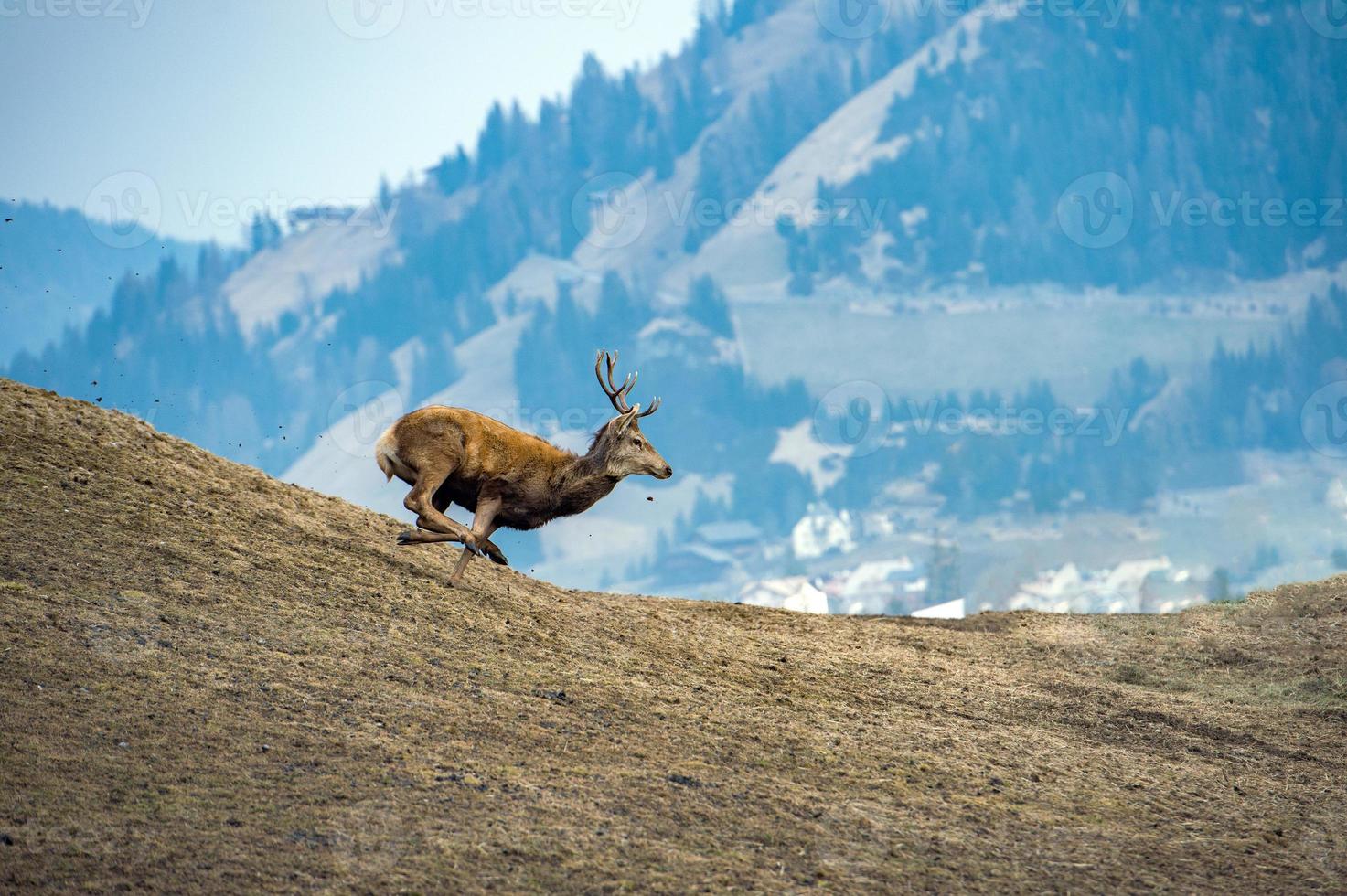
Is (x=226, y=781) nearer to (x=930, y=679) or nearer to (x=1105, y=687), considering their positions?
(x=930, y=679)

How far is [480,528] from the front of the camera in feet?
56.1

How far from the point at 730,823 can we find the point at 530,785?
163 cm

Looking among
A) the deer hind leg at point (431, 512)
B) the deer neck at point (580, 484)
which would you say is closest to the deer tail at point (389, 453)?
the deer hind leg at point (431, 512)

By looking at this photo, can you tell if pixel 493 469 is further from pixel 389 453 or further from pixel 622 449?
pixel 622 449

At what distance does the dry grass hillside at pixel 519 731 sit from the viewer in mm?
10773

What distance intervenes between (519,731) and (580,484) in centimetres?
496

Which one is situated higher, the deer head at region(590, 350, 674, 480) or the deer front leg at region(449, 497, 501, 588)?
the deer head at region(590, 350, 674, 480)

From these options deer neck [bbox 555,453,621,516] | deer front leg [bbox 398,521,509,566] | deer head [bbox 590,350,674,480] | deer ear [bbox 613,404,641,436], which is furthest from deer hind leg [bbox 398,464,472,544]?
deer ear [bbox 613,404,641,436]

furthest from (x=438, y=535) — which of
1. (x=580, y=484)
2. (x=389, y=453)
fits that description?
(x=580, y=484)

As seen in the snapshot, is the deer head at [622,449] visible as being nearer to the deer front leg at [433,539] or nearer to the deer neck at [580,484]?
the deer neck at [580,484]

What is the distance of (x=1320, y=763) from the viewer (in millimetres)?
15547

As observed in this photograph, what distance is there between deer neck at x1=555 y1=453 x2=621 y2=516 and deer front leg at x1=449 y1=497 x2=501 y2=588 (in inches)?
31.0

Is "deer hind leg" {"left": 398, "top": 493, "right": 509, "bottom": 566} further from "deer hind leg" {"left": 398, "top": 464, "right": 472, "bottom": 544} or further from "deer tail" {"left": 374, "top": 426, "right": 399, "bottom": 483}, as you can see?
"deer tail" {"left": 374, "top": 426, "right": 399, "bottom": 483}

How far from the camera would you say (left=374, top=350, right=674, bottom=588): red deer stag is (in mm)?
16703
